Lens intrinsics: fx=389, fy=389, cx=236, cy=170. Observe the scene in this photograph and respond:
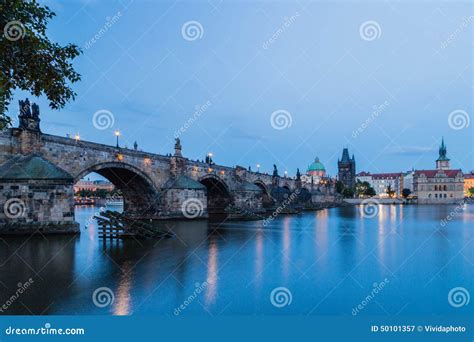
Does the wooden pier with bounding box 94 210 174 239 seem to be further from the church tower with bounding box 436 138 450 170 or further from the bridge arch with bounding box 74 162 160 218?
the church tower with bounding box 436 138 450 170

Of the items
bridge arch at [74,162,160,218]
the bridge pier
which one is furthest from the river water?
bridge arch at [74,162,160,218]

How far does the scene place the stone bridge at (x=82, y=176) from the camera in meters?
23.6

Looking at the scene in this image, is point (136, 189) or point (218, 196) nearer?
point (136, 189)

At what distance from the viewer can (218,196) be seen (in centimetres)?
6081

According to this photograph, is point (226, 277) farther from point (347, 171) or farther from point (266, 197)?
point (347, 171)

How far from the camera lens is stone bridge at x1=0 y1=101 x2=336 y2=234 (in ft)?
77.5

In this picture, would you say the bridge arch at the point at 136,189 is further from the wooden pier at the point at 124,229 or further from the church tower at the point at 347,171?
the church tower at the point at 347,171

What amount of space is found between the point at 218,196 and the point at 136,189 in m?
20.5

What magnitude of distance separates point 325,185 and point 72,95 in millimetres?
121477

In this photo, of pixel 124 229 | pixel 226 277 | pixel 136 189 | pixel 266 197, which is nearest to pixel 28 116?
pixel 124 229

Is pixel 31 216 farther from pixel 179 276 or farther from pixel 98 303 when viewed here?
pixel 98 303

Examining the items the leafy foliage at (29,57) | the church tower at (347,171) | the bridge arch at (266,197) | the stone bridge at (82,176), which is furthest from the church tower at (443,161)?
the leafy foliage at (29,57)

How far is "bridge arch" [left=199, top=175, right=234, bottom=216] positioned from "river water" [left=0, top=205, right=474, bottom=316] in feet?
112

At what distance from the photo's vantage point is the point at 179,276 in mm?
13992
